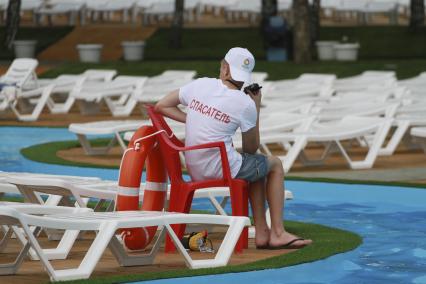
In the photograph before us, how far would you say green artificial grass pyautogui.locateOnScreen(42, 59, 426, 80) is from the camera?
29.0 m

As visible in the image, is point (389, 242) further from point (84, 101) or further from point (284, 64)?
point (284, 64)

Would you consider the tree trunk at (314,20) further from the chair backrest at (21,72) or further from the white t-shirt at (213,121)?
the white t-shirt at (213,121)

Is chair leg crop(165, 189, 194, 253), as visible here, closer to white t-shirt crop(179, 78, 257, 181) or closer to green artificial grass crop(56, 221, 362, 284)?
white t-shirt crop(179, 78, 257, 181)

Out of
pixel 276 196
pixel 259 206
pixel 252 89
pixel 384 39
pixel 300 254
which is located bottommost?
pixel 384 39

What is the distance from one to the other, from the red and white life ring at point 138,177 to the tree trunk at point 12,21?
89.2 ft

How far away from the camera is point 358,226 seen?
10508 millimetres

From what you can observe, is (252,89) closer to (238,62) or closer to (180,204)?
(238,62)

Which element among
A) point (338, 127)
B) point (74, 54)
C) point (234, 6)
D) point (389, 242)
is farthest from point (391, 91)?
point (234, 6)

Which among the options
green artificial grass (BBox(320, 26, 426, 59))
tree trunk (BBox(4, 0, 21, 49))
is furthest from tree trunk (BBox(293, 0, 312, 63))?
tree trunk (BBox(4, 0, 21, 49))

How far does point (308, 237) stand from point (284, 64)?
20936 mm

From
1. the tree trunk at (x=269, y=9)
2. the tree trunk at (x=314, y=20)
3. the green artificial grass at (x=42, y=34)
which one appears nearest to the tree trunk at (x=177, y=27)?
the tree trunk at (x=269, y=9)

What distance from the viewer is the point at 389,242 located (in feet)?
31.9

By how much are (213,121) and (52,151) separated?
795 cm

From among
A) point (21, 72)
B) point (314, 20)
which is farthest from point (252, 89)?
point (314, 20)
